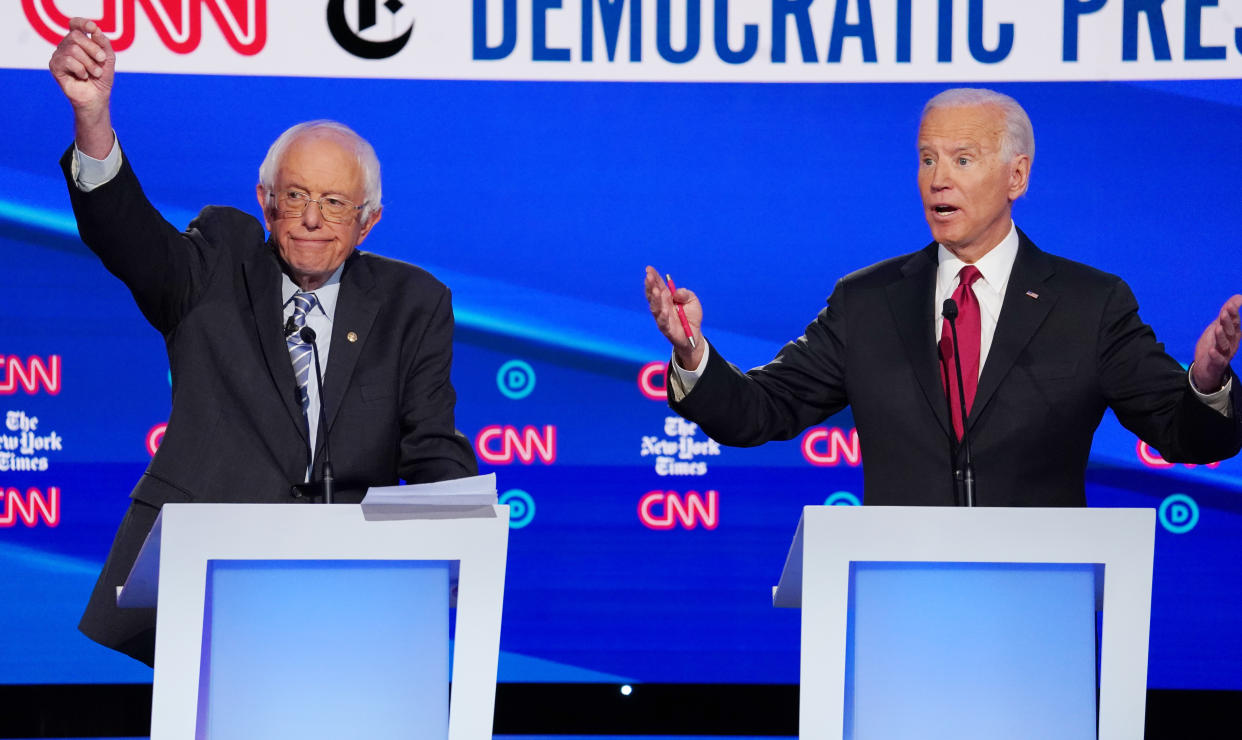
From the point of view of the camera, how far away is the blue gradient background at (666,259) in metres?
4.15

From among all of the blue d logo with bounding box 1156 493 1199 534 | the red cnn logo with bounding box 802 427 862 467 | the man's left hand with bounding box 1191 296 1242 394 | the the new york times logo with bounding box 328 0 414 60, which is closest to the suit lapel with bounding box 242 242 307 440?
the the new york times logo with bounding box 328 0 414 60

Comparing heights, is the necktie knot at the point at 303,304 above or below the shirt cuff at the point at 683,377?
above

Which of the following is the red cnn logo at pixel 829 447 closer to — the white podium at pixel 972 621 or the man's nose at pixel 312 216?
the man's nose at pixel 312 216

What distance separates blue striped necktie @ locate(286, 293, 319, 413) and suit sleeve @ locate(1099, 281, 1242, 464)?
4.98ft

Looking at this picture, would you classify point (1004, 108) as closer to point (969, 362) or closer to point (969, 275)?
point (969, 275)

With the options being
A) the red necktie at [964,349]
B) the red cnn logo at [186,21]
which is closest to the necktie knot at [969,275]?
the red necktie at [964,349]

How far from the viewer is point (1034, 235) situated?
420cm

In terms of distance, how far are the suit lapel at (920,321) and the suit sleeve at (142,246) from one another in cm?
134

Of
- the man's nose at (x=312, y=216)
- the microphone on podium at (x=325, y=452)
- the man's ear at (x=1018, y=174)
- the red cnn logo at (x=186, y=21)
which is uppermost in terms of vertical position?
the red cnn logo at (x=186, y=21)

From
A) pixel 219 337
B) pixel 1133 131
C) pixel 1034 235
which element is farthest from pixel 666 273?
pixel 219 337

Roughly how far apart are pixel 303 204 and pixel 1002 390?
1.38 metres

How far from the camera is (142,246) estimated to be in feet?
8.57

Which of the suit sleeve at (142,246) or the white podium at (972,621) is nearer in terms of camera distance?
the white podium at (972,621)

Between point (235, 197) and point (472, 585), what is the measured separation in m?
2.40
